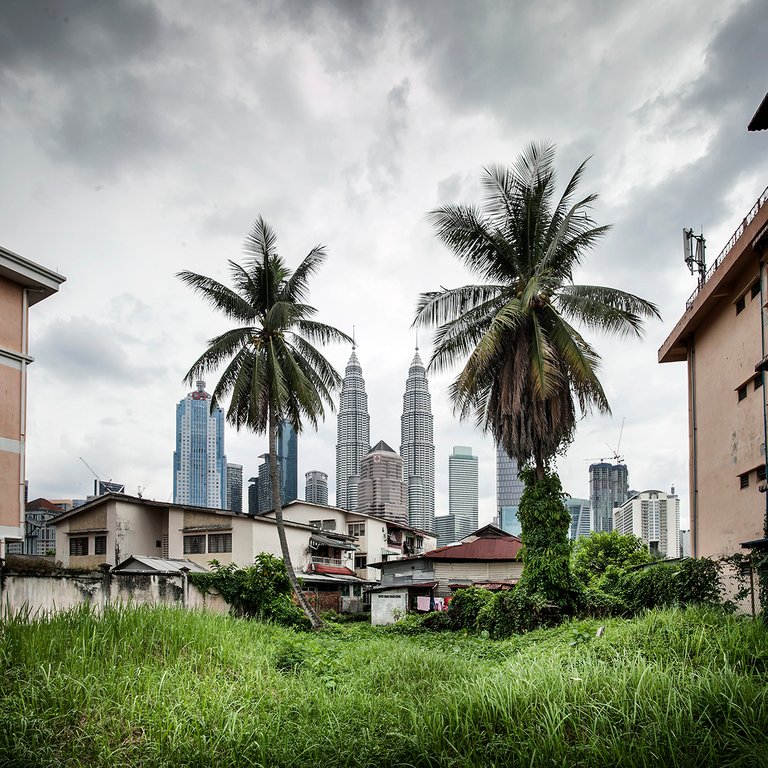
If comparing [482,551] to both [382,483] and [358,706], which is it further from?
[382,483]

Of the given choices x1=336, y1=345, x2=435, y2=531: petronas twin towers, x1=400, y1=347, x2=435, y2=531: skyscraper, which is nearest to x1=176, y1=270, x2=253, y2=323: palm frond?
x1=336, y1=345, x2=435, y2=531: petronas twin towers

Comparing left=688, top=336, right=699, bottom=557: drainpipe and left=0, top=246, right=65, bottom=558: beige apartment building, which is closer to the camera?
left=0, top=246, right=65, bottom=558: beige apartment building

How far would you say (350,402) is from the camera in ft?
526

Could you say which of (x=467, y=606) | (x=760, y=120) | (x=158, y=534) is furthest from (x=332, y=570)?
(x=760, y=120)

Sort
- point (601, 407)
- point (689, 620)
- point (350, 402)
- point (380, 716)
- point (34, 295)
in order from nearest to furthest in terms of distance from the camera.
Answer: point (380, 716), point (689, 620), point (34, 295), point (601, 407), point (350, 402)

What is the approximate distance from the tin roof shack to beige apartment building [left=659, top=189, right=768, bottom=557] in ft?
51.2

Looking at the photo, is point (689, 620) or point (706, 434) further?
point (706, 434)

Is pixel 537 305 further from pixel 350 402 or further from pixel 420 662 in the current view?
pixel 350 402

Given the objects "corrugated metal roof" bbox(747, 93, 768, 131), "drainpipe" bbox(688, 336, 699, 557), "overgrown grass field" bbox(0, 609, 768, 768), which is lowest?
"overgrown grass field" bbox(0, 609, 768, 768)

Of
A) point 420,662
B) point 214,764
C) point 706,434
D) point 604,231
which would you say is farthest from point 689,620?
point 604,231

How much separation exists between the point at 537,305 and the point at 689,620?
10643 mm

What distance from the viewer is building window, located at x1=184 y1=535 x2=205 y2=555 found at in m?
36.1

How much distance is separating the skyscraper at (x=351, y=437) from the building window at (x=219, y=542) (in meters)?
120

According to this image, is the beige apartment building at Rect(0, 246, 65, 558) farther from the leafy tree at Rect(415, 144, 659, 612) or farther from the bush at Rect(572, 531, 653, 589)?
the bush at Rect(572, 531, 653, 589)
